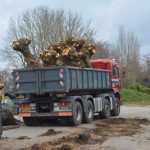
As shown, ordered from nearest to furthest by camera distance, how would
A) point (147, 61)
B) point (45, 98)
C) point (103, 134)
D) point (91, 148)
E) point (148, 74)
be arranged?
1. point (91, 148)
2. point (103, 134)
3. point (45, 98)
4. point (148, 74)
5. point (147, 61)

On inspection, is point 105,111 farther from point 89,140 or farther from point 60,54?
point 89,140

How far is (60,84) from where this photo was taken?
17281 mm

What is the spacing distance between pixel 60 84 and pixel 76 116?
1.65 metres

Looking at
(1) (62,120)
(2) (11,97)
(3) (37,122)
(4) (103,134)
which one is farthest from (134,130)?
(2) (11,97)

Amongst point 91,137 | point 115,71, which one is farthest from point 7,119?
point 115,71

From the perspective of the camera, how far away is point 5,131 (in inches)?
647

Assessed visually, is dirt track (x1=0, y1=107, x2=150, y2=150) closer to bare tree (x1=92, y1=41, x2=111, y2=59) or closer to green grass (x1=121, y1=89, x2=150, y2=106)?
green grass (x1=121, y1=89, x2=150, y2=106)

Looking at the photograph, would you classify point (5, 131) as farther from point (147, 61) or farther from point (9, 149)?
point (147, 61)

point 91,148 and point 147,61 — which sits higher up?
point 147,61

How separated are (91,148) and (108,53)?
65.1 metres

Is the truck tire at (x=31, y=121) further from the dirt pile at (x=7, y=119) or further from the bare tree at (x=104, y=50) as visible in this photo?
the bare tree at (x=104, y=50)

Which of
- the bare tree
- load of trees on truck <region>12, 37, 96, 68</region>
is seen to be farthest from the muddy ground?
the bare tree

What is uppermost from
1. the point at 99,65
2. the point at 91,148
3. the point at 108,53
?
the point at 108,53

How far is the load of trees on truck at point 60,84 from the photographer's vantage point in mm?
17484
